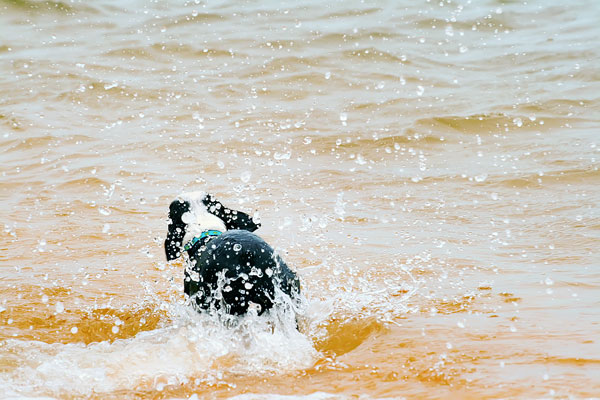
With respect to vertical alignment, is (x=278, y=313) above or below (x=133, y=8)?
below

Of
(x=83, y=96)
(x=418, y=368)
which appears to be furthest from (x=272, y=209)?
(x=83, y=96)

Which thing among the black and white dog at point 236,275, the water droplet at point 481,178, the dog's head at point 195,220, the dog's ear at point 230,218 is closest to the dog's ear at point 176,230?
the dog's head at point 195,220

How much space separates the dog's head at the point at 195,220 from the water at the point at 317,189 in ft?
1.23

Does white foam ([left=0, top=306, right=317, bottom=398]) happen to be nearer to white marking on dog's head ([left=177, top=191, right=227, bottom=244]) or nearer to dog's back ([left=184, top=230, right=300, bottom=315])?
dog's back ([left=184, top=230, right=300, bottom=315])

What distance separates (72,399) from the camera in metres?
3.24

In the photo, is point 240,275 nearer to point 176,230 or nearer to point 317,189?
point 176,230

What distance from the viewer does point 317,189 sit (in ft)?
25.0

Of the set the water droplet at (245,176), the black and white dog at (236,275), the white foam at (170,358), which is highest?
A: the water droplet at (245,176)

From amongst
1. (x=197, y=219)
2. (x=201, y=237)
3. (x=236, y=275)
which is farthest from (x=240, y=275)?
(x=197, y=219)

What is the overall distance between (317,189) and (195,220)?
11.4ft

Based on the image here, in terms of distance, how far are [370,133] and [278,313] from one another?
6164 millimetres

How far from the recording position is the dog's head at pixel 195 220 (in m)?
4.20

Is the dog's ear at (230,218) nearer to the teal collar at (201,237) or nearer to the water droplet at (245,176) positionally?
the teal collar at (201,237)

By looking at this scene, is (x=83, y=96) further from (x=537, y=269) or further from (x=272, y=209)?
(x=537, y=269)
